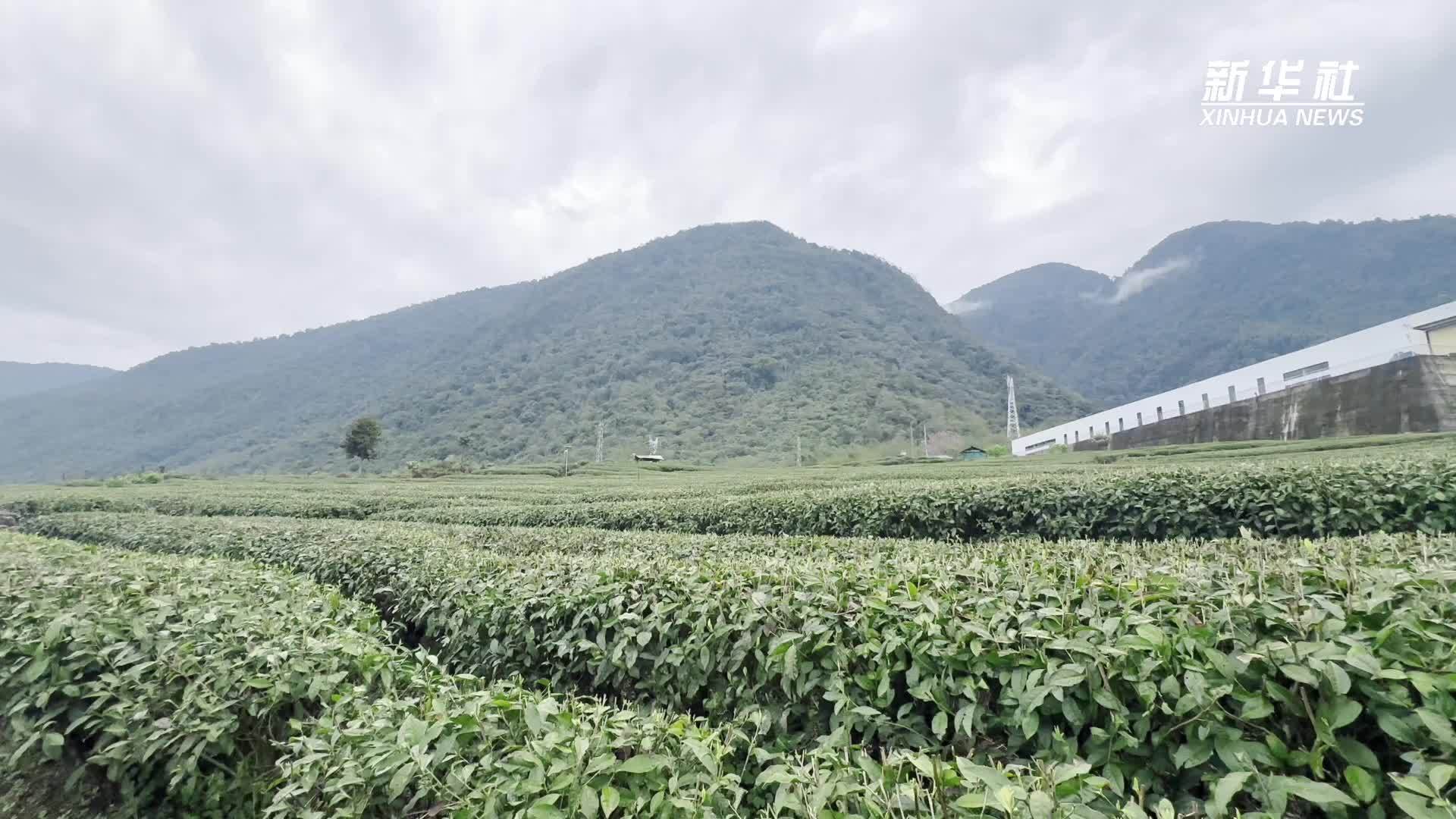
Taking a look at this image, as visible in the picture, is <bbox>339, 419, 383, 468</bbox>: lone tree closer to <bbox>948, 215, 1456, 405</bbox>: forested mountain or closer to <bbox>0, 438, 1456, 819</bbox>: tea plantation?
<bbox>0, 438, 1456, 819</bbox>: tea plantation

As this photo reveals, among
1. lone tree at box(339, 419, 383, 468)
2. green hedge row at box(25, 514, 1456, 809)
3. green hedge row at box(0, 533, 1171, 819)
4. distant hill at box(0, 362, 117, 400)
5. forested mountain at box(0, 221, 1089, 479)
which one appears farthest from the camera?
distant hill at box(0, 362, 117, 400)

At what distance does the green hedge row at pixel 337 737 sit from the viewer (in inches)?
61.4

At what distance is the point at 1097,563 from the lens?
320cm

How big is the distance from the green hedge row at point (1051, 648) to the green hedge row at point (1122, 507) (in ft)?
12.0

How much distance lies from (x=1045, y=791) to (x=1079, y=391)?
128 metres

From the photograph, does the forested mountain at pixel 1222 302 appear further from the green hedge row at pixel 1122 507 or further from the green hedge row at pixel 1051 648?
the green hedge row at pixel 1051 648

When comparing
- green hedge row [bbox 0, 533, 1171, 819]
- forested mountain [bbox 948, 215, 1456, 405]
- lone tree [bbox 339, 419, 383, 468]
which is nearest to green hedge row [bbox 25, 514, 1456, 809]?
green hedge row [bbox 0, 533, 1171, 819]

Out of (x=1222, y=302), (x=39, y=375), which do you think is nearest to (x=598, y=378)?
(x=1222, y=302)

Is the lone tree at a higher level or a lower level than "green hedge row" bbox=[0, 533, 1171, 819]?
lower

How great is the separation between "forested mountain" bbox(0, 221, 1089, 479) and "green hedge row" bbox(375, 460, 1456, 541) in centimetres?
6000

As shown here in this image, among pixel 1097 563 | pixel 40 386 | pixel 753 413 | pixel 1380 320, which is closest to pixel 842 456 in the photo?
pixel 753 413

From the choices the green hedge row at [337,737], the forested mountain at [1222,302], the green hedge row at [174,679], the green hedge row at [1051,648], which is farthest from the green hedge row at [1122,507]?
the forested mountain at [1222,302]

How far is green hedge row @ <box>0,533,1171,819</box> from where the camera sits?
1559 millimetres

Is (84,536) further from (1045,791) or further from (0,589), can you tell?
(1045,791)
